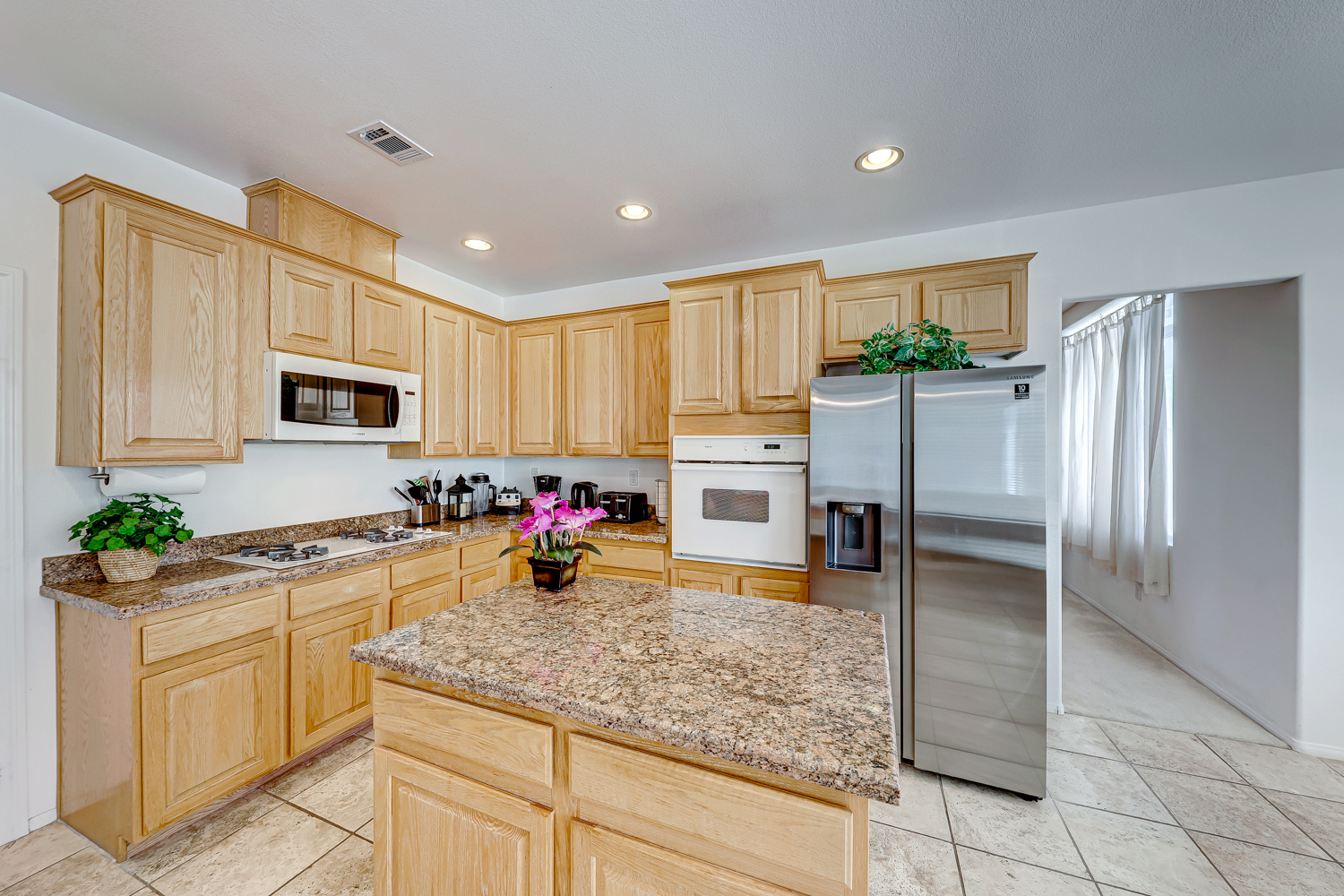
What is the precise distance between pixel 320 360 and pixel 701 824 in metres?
2.64

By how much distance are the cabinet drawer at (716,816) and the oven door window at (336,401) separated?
218 centimetres

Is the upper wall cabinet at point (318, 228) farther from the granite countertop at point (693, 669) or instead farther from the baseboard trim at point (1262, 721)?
the baseboard trim at point (1262, 721)

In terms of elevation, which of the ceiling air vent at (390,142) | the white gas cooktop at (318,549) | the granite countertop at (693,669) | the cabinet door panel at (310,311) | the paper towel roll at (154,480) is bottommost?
the white gas cooktop at (318,549)

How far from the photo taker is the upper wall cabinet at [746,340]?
2.75m

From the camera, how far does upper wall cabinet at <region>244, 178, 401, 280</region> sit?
2.40 meters

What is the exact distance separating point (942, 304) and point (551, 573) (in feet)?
8.04

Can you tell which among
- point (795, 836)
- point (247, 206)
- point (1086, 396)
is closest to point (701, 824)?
point (795, 836)

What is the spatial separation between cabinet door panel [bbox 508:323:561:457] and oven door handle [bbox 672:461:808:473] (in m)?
1.16

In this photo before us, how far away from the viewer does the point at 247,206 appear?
2479 mm

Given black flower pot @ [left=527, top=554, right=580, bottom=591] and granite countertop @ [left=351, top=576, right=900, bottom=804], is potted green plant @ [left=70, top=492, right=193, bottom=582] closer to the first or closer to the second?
granite countertop @ [left=351, top=576, right=900, bottom=804]

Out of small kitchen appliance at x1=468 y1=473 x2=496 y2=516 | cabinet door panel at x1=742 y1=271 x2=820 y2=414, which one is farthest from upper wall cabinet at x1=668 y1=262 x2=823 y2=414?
small kitchen appliance at x1=468 y1=473 x2=496 y2=516

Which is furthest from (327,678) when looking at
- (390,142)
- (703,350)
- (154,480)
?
(703,350)

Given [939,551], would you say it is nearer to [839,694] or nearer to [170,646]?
[839,694]

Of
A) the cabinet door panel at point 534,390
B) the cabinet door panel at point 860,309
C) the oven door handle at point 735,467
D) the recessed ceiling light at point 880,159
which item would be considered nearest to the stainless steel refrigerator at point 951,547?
the oven door handle at point 735,467
